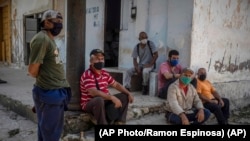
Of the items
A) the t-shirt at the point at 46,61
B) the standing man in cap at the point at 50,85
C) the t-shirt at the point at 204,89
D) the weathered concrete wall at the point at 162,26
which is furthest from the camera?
the weathered concrete wall at the point at 162,26

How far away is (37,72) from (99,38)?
4929 mm

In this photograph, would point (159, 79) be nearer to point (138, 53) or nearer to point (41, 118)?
point (138, 53)

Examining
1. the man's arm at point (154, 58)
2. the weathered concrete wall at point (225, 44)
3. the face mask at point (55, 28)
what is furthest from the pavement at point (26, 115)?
the face mask at point (55, 28)

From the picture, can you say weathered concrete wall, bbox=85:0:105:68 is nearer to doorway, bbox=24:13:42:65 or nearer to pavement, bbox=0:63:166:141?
pavement, bbox=0:63:166:141

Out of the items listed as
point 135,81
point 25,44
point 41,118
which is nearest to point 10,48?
point 25,44

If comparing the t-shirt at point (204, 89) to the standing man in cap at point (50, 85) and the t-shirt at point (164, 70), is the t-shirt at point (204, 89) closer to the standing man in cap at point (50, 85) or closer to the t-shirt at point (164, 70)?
the t-shirt at point (164, 70)

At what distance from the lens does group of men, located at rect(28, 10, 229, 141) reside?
2.72 metres

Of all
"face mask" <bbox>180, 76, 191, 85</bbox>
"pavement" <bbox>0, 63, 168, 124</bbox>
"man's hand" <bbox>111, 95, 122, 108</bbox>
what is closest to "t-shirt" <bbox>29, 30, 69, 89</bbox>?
"man's hand" <bbox>111, 95, 122, 108</bbox>

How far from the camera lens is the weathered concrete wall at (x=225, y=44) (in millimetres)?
5488

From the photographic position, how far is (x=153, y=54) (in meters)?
5.71

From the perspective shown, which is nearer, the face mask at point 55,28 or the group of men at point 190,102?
the face mask at point 55,28

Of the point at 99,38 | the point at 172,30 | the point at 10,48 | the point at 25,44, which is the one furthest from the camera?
the point at 10,48

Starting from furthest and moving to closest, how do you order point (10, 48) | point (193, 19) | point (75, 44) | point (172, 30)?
point (10, 48) → point (172, 30) → point (193, 19) → point (75, 44)

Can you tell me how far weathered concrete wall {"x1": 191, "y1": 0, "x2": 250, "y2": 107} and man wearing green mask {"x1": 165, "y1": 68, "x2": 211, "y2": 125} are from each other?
1.18 meters
